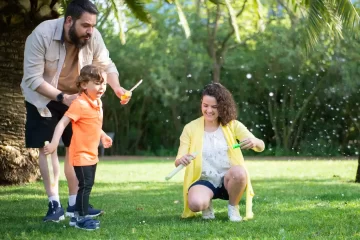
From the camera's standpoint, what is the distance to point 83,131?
18.4ft

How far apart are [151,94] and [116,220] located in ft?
58.5

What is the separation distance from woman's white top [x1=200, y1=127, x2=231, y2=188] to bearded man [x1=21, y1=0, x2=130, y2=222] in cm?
89

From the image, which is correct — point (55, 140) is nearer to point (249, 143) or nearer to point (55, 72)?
point (55, 72)

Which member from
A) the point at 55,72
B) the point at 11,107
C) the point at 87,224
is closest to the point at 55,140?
the point at 87,224

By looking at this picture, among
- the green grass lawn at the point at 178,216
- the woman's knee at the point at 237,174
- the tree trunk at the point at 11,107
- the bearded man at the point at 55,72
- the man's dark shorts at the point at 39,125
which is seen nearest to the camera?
the green grass lawn at the point at 178,216

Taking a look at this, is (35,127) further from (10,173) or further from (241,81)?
(241,81)

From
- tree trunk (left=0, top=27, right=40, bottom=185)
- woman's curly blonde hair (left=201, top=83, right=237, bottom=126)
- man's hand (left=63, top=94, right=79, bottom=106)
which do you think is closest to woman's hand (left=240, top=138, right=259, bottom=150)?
woman's curly blonde hair (left=201, top=83, right=237, bottom=126)

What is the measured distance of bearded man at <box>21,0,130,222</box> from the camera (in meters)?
6.01

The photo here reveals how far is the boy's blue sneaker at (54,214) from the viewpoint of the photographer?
19.8 feet

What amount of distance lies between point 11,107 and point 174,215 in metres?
4.35

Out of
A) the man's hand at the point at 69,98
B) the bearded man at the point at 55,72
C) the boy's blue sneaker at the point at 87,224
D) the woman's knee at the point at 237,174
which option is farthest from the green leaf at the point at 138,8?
the boy's blue sneaker at the point at 87,224

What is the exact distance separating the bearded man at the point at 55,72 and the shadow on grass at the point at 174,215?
1.48 feet

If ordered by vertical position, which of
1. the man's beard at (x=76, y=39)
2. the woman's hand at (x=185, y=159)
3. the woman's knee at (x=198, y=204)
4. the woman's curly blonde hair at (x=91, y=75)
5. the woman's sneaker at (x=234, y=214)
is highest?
the man's beard at (x=76, y=39)

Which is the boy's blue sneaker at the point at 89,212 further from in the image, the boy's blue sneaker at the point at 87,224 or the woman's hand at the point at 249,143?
the woman's hand at the point at 249,143
